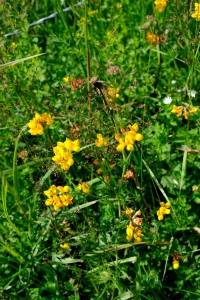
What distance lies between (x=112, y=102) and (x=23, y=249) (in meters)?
0.95

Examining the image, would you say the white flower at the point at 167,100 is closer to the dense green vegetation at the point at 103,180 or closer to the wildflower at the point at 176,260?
the dense green vegetation at the point at 103,180

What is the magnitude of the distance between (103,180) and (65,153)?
313mm

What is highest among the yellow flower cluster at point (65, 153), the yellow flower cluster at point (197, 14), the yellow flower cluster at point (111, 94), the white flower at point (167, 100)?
the yellow flower cluster at point (197, 14)

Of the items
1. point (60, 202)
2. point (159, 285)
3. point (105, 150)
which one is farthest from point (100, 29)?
point (159, 285)

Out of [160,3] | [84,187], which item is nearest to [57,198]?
[84,187]

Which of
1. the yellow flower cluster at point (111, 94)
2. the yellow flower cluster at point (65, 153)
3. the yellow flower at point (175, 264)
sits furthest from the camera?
the yellow flower cluster at point (111, 94)

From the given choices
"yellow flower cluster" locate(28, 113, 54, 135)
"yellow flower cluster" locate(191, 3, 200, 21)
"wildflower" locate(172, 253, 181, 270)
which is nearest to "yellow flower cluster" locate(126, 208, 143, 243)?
"wildflower" locate(172, 253, 181, 270)

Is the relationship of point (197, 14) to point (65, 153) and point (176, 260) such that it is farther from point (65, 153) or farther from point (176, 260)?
point (176, 260)

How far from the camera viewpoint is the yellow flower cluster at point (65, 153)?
6.73 feet

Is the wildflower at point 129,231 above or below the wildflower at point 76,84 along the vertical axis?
below

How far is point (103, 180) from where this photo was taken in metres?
2.29

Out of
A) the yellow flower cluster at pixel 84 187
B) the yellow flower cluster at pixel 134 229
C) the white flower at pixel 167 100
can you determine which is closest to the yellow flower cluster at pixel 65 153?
the yellow flower cluster at pixel 84 187

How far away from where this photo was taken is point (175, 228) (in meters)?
2.43

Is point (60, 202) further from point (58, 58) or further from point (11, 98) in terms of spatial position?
point (58, 58)
